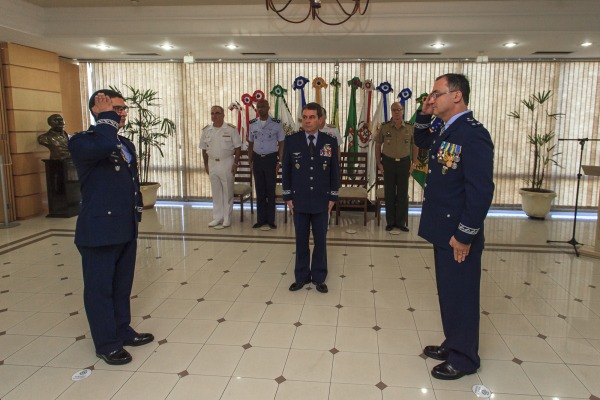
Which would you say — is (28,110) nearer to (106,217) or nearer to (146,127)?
(146,127)

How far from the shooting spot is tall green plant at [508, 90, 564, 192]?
753cm

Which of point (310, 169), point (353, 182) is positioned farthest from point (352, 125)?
point (310, 169)

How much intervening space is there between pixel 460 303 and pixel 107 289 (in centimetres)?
216

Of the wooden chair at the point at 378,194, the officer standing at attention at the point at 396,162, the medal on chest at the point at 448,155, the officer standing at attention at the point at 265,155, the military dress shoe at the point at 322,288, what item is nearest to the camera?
the medal on chest at the point at 448,155

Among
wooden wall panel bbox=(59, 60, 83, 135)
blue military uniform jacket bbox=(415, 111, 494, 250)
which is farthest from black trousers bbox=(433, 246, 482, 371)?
wooden wall panel bbox=(59, 60, 83, 135)

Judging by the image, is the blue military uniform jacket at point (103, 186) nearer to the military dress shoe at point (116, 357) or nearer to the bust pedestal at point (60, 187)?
the military dress shoe at point (116, 357)

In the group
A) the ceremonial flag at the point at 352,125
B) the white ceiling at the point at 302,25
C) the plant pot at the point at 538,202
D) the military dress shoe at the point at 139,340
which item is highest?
the white ceiling at the point at 302,25

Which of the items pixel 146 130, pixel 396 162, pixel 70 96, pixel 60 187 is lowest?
pixel 60 187

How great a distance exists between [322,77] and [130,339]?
20.6 ft

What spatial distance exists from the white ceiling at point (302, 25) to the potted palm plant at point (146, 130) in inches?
49.4

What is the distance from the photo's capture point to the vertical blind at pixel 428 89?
7844mm

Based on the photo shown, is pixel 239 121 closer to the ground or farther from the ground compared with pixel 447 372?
farther from the ground

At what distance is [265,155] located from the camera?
6355 millimetres

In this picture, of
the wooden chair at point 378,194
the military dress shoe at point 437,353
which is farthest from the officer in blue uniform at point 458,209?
the wooden chair at point 378,194
